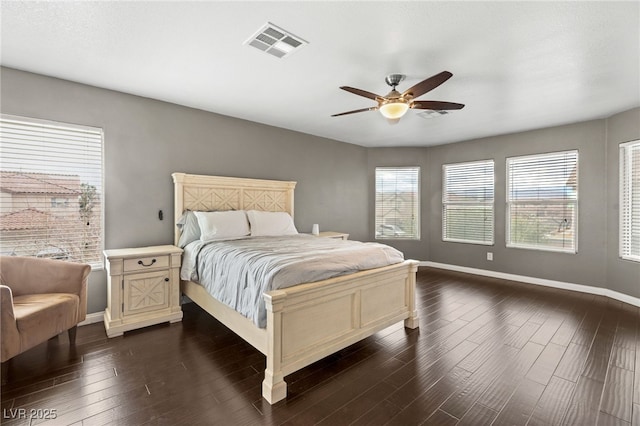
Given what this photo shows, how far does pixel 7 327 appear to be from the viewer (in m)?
1.93

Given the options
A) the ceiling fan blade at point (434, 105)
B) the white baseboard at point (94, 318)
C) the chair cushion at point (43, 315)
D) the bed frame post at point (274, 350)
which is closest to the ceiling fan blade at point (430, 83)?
the ceiling fan blade at point (434, 105)

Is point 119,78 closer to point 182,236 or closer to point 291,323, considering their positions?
point 182,236

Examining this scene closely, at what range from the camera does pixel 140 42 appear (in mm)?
2283

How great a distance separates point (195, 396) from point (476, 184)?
18.3 feet

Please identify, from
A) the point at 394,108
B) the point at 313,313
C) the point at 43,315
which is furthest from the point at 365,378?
the point at 43,315

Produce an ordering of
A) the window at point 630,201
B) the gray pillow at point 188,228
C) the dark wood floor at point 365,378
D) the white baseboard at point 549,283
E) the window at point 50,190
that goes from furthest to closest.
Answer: the white baseboard at point 549,283
the window at point 630,201
the gray pillow at point 188,228
the window at point 50,190
the dark wood floor at point 365,378

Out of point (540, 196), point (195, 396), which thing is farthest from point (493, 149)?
point (195, 396)

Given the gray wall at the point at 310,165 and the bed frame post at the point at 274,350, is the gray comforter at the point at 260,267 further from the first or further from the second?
the gray wall at the point at 310,165

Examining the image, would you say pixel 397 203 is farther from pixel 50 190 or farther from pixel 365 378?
pixel 50 190

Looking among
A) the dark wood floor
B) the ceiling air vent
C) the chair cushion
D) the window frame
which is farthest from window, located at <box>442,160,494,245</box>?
the chair cushion

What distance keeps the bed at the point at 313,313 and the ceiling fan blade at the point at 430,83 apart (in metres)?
1.61

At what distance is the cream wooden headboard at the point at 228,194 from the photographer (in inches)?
142

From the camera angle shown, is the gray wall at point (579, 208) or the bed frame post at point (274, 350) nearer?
the bed frame post at point (274, 350)

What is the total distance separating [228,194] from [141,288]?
162cm
